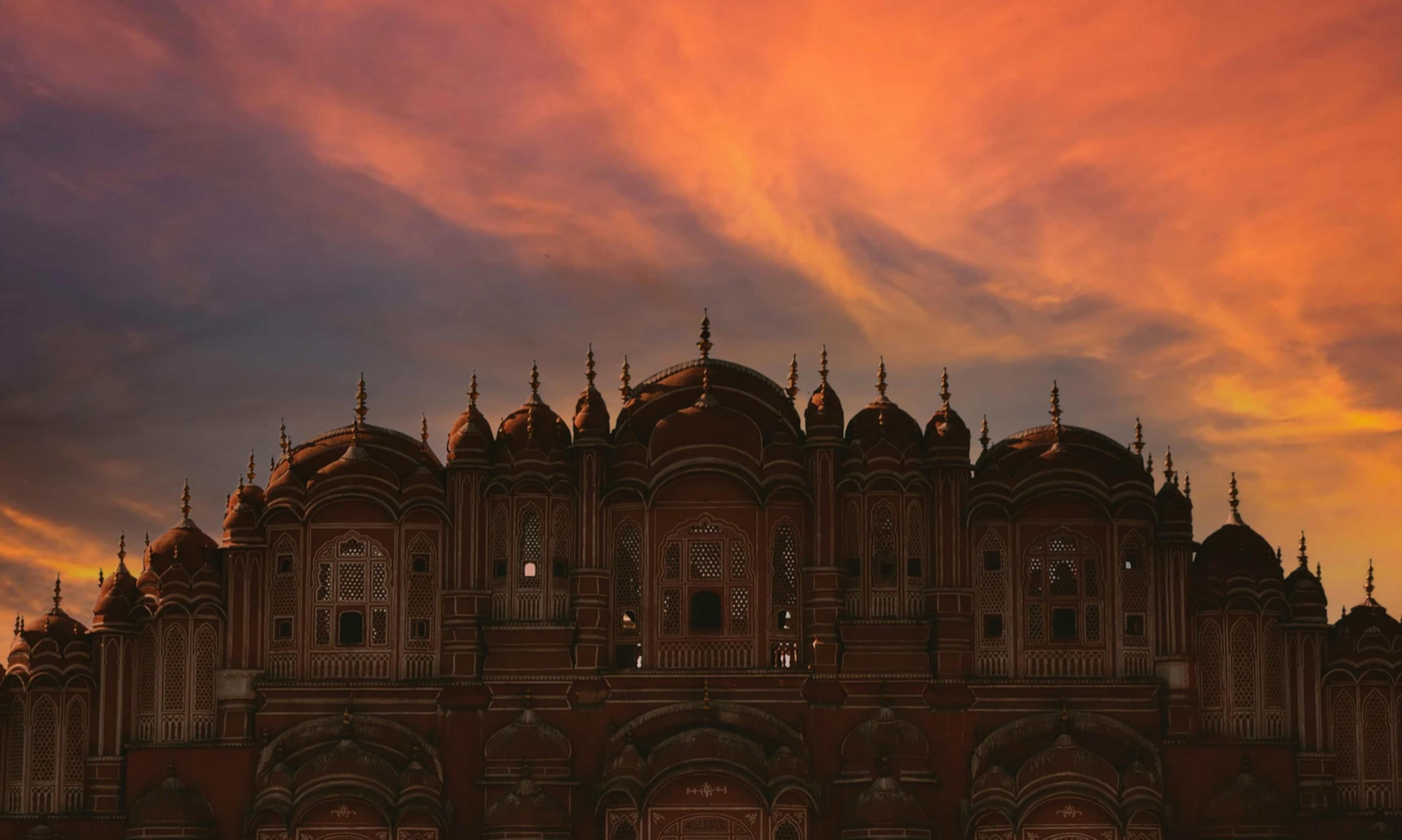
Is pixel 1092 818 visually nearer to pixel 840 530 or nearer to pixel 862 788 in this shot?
pixel 862 788

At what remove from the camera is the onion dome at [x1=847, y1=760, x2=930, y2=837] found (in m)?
43.1

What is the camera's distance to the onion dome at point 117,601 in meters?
45.6

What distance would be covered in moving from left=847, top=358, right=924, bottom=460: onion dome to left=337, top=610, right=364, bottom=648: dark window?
9644 millimetres

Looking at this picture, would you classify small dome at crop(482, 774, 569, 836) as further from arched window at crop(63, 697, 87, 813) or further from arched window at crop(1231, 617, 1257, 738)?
arched window at crop(1231, 617, 1257, 738)

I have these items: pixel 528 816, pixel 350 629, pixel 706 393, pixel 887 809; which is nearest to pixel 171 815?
pixel 350 629

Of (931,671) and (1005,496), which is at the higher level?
(1005,496)

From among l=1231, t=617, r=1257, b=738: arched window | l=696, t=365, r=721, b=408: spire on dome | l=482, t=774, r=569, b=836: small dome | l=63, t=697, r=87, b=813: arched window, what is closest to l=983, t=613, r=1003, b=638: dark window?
l=1231, t=617, r=1257, b=738: arched window

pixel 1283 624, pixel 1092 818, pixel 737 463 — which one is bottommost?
pixel 1092 818

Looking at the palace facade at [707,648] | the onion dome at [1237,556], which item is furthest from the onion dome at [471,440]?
the onion dome at [1237,556]

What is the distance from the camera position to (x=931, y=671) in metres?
44.6

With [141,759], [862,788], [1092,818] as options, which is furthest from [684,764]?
[141,759]

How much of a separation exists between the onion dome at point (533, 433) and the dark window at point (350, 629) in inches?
157

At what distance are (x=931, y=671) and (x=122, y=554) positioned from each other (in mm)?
15472

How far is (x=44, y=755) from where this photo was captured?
150 ft
